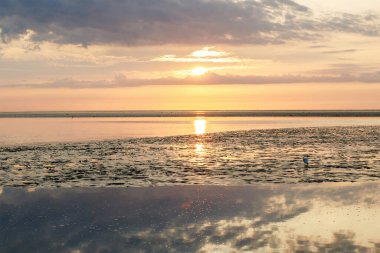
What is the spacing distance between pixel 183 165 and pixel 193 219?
1495 centimetres

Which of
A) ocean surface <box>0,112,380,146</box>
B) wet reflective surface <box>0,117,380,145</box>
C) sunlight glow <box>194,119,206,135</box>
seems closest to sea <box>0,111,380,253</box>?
wet reflective surface <box>0,117,380,145</box>

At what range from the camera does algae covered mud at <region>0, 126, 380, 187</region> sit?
24.3 m

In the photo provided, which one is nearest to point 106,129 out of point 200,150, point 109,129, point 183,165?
point 109,129

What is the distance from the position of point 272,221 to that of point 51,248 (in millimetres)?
7212

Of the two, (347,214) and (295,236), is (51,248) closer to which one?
(295,236)

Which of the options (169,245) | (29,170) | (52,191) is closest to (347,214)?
(169,245)

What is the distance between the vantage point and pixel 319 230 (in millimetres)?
14156

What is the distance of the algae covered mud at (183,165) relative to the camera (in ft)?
79.6

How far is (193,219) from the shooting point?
15.6 metres

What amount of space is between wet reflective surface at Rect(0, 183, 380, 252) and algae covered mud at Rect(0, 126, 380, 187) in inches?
101

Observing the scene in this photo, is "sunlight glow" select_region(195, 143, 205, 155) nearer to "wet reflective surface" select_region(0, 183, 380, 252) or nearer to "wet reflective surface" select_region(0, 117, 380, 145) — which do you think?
"wet reflective surface" select_region(0, 117, 380, 145)

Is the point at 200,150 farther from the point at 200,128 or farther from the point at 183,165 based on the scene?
the point at 200,128

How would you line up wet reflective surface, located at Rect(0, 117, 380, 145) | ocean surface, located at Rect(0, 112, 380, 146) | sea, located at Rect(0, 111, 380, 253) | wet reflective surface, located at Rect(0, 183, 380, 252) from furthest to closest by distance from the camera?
wet reflective surface, located at Rect(0, 117, 380, 145) < ocean surface, located at Rect(0, 112, 380, 146) < sea, located at Rect(0, 111, 380, 253) < wet reflective surface, located at Rect(0, 183, 380, 252)

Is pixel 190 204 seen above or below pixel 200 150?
above
